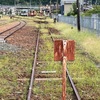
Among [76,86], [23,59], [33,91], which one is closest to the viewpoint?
[33,91]

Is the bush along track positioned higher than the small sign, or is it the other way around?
the small sign

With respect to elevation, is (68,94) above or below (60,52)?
below

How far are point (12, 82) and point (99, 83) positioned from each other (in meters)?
2.60

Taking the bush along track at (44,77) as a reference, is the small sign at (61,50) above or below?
above

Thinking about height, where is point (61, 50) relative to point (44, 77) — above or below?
above

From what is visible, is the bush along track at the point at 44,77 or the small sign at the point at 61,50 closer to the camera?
the small sign at the point at 61,50

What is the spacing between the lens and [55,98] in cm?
935

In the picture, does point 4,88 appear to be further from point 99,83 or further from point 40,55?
point 40,55

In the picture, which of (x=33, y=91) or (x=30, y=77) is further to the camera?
(x=30, y=77)

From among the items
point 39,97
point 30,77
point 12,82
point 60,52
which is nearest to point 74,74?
point 30,77

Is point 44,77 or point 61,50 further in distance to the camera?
point 44,77

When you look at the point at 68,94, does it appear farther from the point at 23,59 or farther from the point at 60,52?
the point at 23,59

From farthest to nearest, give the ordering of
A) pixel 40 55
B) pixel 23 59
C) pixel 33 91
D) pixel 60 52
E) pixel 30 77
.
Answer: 1. pixel 40 55
2. pixel 23 59
3. pixel 30 77
4. pixel 33 91
5. pixel 60 52

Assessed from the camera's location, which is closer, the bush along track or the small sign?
the small sign
